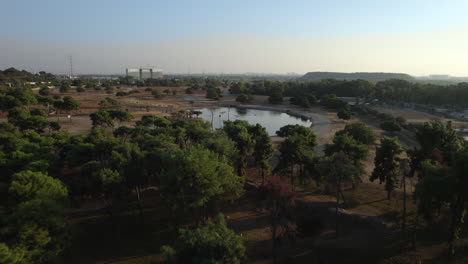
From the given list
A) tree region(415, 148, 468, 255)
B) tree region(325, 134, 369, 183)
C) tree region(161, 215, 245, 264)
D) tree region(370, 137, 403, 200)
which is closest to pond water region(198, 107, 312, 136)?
tree region(325, 134, 369, 183)

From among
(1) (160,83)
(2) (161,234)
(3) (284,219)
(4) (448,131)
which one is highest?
(1) (160,83)

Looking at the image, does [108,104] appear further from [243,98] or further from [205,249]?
[205,249]

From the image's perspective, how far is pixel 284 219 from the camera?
12.3 meters

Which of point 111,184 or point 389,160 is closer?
point 111,184

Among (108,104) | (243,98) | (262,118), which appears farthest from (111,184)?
(243,98)

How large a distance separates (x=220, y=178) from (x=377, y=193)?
1243 cm

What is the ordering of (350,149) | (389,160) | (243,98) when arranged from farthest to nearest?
(243,98) → (350,149) → (389,160)

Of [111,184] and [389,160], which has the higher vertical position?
[389,160]

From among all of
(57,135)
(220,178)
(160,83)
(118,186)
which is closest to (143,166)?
(118,186)

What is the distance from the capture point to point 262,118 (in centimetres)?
6775

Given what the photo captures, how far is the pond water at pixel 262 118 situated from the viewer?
58.8 metres

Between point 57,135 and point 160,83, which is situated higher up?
point 160,83

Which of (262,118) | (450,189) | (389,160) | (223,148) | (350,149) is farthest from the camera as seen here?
(262,118)

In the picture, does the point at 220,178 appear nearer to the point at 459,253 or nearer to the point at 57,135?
the point at 459,253
